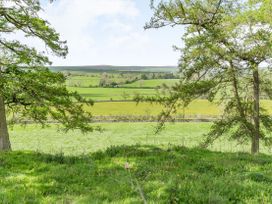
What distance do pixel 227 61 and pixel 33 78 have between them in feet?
30.1

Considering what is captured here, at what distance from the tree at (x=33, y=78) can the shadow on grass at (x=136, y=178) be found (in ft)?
13.6

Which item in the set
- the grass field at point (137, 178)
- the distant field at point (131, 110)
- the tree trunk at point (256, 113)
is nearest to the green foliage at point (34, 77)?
the grass field at point (137, 178)

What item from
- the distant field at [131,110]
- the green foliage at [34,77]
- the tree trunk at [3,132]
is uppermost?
the green foliage at [34,77]

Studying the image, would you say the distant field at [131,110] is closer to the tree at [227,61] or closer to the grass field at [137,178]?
the tree at [227,61]

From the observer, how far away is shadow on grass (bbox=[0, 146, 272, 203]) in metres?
5.52

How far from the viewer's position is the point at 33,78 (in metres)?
13.7

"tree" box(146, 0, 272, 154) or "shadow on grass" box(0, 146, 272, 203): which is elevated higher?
"tree" box(146, 0, 272, 154)

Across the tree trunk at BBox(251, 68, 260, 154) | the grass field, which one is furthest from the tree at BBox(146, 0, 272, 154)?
the grass field

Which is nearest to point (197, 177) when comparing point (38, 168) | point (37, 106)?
point (38, 168)

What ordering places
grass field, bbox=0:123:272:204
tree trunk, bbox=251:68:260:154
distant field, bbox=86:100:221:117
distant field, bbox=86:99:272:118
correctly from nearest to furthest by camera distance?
grass field, bbox=0:123:272:204
tree trunk, bbox=251:68:260:154
distant field, bbox=86:99:272:118
distant field, bbox=86:100:221:117

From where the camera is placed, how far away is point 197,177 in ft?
22.2

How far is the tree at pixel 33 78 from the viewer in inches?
541

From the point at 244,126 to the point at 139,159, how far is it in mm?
9072

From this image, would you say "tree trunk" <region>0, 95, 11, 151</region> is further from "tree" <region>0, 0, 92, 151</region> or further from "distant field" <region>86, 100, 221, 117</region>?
"distant field" <region>86, 100, 221, 117</region>
